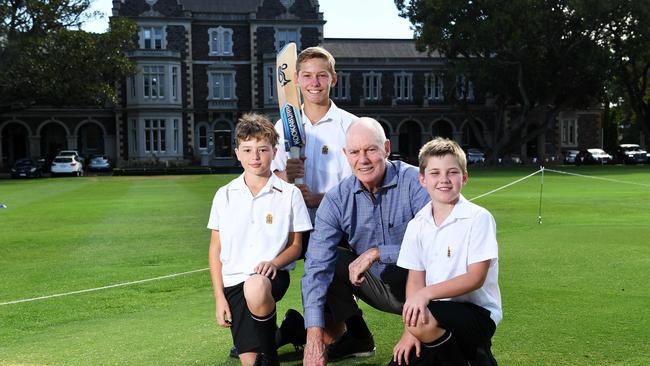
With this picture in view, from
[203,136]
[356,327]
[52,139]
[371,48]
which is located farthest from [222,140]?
[356,327]

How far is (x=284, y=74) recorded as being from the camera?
541cm

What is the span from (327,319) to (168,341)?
3.95 feet

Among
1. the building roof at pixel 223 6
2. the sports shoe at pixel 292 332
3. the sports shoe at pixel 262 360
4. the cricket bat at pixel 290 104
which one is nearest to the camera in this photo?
the sports shoe at pixel 262 360

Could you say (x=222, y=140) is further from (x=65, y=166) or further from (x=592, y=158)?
(x=592, y=158)

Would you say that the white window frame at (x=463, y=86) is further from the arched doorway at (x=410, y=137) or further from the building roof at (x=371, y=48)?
the arched doorway at (x=410, y=137)

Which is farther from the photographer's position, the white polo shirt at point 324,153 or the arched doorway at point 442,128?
the arched doorway at point 442,128

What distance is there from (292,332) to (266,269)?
872 millimetres

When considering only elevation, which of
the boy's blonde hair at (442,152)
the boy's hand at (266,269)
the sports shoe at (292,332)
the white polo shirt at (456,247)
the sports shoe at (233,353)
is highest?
the boy's blonde hair at (442,152)

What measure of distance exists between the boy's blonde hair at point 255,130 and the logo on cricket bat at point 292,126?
0.51 metres

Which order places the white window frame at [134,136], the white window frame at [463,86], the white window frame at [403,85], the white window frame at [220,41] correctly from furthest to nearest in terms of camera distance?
the white window frame at [403,85] → the white window frame at [220,41] → the white window frame at [134,136] → the white window frame at [463,86]

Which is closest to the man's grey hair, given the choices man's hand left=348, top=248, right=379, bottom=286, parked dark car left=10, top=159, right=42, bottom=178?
man's hand left=348, top=248, right=379, bottom=286

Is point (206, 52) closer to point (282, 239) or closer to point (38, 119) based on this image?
point (38, 119)

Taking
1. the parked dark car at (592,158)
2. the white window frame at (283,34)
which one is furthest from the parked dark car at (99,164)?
the parked dark car at (592,158)

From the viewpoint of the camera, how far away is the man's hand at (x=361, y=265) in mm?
4223
